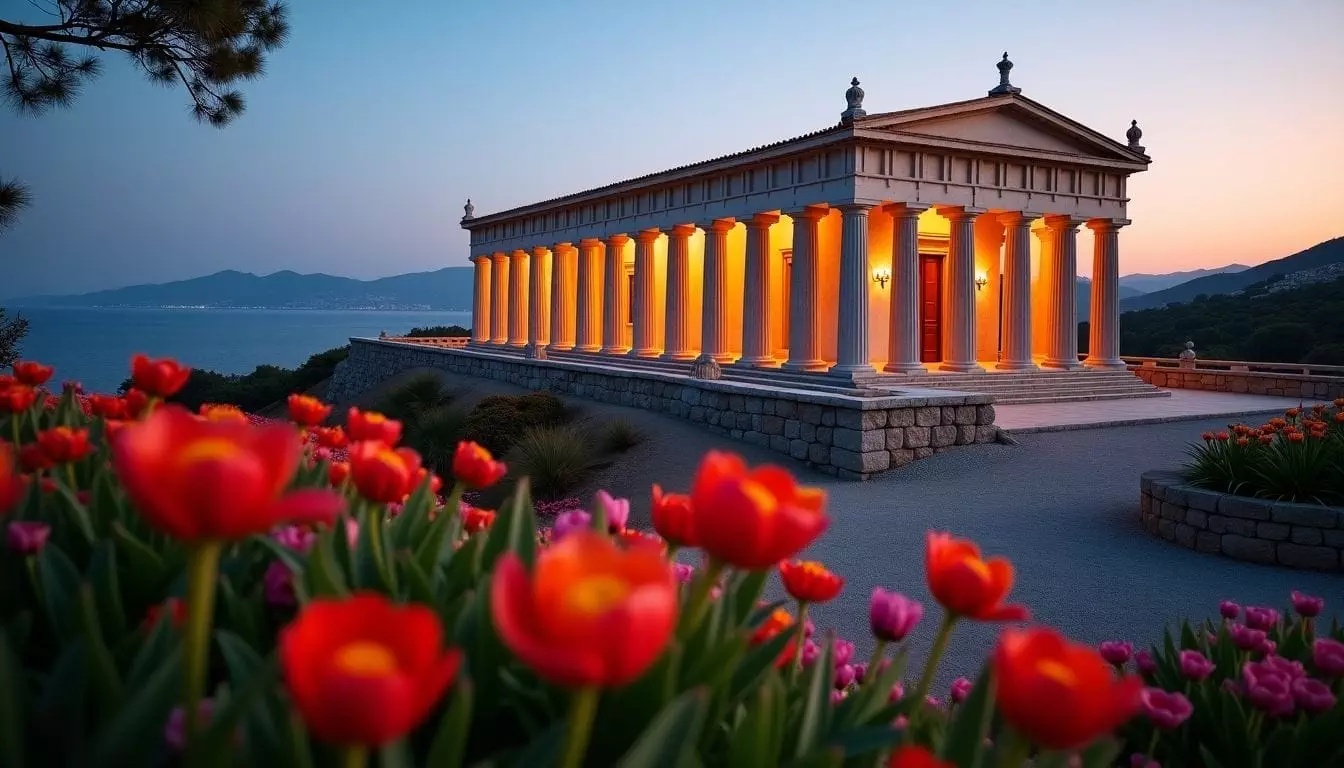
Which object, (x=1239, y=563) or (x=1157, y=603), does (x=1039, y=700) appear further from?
(x=1239, y=563)

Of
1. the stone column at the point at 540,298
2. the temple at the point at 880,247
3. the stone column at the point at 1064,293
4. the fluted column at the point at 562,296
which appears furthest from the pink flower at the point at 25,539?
the stone column at the point at 540,298

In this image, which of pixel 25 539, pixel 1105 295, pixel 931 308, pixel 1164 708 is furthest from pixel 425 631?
pixel 1105 295

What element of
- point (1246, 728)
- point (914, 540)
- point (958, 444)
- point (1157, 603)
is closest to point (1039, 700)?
point (1246, 728)

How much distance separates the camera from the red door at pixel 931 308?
25.8m

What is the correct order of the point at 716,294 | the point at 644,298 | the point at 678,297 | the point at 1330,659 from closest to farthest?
the point at 1330,659 < the point at 716,294 < the point at 678,297 < the point at 644,298

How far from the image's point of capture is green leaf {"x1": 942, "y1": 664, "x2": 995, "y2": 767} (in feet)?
4.16

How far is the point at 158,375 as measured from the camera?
6.90 ft

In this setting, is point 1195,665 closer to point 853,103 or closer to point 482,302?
point 853,103

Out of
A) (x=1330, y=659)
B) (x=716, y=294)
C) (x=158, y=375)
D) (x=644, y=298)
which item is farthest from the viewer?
(x=644, y=298)

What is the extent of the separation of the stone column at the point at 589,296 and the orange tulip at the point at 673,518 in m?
29.3

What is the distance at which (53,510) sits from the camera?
1896 mm

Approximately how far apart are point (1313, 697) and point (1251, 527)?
7.09 metres

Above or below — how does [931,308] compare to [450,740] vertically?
above

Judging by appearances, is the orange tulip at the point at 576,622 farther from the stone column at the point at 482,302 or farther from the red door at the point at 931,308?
the stone column at the point at 482,302
